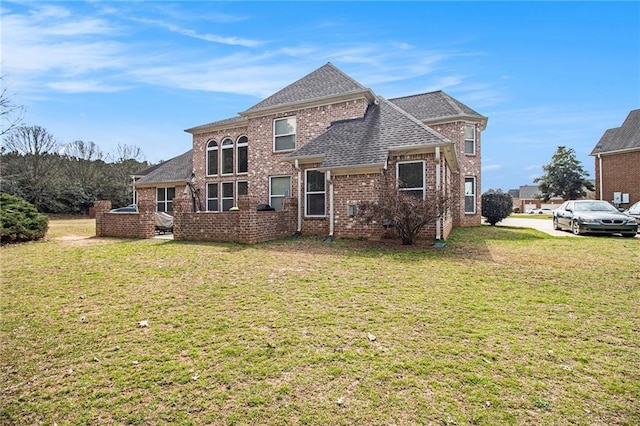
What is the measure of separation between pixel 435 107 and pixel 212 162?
13.8 metres

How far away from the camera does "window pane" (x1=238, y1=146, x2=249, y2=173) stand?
1895cm

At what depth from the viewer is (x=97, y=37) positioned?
7.77 metres

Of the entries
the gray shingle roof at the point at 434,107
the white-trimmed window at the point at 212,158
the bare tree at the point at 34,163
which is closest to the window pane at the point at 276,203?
the white-trimmed window at the point at 212,158

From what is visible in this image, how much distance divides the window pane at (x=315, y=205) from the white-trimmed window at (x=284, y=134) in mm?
4086

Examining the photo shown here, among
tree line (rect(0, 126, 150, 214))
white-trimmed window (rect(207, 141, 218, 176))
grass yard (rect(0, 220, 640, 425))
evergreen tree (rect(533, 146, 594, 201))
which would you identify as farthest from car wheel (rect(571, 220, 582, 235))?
tree line (rect(0, 126, 150, 214))

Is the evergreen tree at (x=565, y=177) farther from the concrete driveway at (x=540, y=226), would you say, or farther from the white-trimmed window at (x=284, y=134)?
the white-trimmed window at (x=284, y=134)

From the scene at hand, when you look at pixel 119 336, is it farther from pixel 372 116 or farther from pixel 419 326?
pixel 372 116

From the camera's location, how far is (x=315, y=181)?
13.5 metres

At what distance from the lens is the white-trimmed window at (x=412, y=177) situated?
1133 centimetres

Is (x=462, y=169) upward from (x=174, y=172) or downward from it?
downward

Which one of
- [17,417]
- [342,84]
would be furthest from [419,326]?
[342,84]

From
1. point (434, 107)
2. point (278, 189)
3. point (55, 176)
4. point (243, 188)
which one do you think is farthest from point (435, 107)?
point (55, 176)

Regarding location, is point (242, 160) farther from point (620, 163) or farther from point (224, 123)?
point (620, 163)

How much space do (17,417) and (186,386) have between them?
4.14ft
